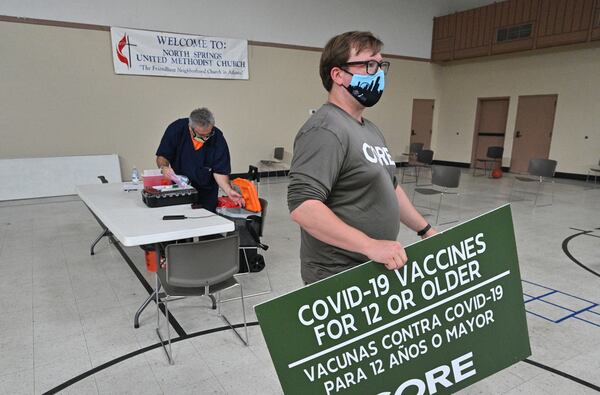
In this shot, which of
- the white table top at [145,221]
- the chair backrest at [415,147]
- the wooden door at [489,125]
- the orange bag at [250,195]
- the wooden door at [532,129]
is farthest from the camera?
the chair backrest at [415,147]

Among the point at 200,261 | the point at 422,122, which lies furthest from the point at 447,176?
the point at 422,122

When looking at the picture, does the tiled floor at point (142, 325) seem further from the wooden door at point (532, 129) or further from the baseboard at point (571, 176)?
the wooden door at point (532, 129)

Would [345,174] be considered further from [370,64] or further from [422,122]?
[422,122]

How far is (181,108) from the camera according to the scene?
7230 millimetres

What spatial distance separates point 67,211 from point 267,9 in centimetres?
541

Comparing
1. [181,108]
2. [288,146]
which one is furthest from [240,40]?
[288,146]

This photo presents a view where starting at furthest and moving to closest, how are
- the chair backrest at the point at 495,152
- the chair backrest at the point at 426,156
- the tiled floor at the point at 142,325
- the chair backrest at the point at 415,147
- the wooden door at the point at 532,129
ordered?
1. the chair backrest at the point at 415,147
2. the chair backrest at the point at 495,152
3. the wooden door at the point at 532,129
4. the chair backrest at the point at 426,156
5. the tiled floor at the point at 142,325

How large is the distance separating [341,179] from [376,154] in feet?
0.48

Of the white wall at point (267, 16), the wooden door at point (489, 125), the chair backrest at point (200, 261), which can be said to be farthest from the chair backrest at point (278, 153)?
the chair backrest at point (200, 261)

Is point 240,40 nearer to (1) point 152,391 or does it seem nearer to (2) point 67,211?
(2) point 67,211

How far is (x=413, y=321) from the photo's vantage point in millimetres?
1140

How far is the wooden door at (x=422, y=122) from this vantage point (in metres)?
10.6

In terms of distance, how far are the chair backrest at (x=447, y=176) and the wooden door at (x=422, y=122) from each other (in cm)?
565

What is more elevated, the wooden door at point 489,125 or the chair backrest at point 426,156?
the wooden door at point 489,125
